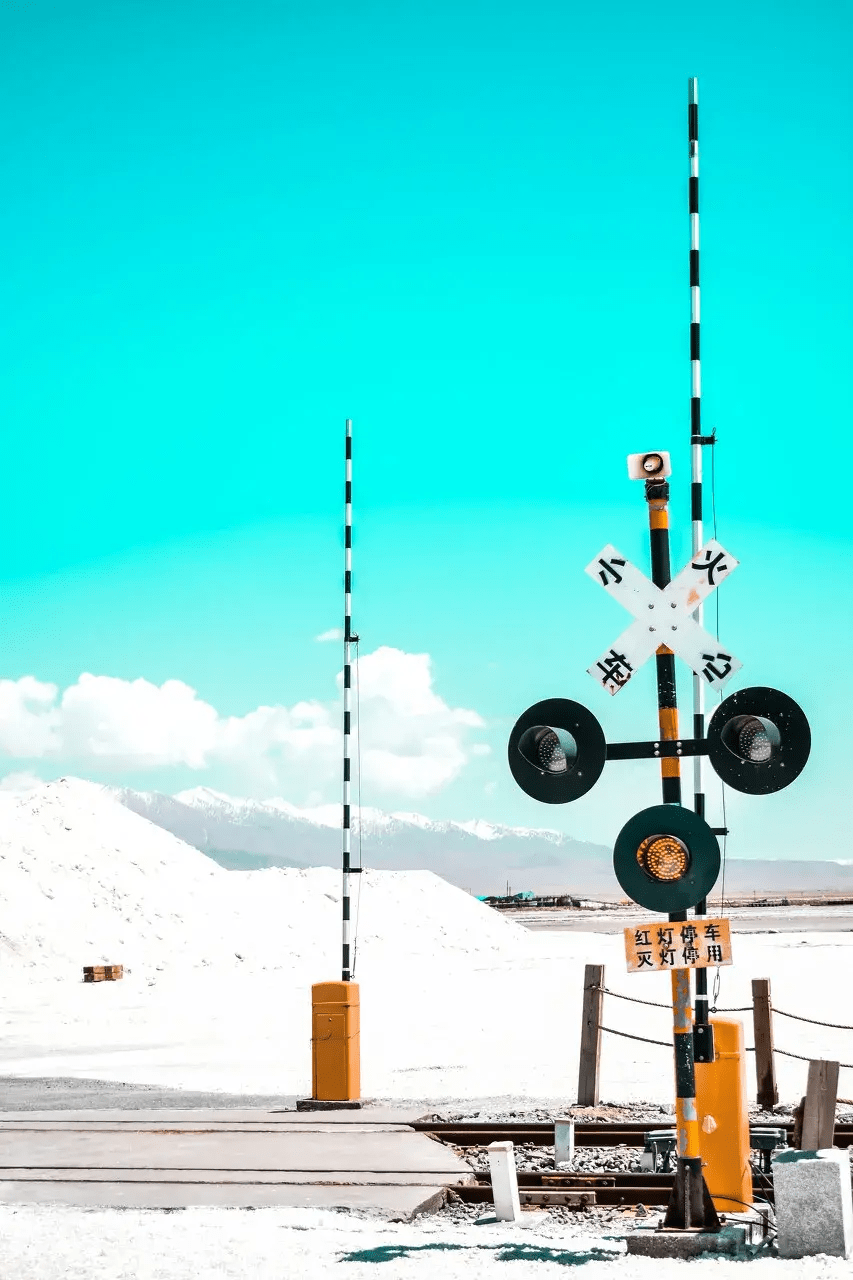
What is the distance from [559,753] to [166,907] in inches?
1503

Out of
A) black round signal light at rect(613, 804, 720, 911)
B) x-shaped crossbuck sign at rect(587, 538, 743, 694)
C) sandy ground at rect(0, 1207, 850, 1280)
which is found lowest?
sandy ground at rect(0, 1207, 850, 1280)

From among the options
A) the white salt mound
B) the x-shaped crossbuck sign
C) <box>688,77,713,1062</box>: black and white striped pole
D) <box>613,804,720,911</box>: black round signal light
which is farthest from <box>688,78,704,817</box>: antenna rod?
the white salt mound

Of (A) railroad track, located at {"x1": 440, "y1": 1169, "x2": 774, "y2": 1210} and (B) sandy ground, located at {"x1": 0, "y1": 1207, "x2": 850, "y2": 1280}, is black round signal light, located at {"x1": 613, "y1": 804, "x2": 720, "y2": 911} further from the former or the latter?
(A) railroad track, located at {"x1": 440, "y1": 1169, "x2": 774, "y2": 1210}

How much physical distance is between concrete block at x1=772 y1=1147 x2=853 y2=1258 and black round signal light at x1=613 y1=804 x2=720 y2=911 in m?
1.55

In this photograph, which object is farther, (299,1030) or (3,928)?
(3,928)

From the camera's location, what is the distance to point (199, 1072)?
19.0m

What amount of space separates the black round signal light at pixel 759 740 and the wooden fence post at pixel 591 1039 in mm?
6435

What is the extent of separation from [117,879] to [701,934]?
3986 centimetres

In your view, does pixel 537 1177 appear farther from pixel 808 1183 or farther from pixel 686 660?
pixel 686 660

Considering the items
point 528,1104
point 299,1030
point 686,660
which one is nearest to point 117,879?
point 299,1030

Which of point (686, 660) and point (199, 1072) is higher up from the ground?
point (686, 660)

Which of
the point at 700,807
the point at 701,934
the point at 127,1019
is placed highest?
the point at 700,807

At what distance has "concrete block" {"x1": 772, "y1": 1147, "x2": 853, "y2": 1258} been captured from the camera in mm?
7746

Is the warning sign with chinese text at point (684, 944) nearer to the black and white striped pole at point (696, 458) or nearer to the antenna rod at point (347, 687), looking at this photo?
the black and white striped pole at point (696, 458)
